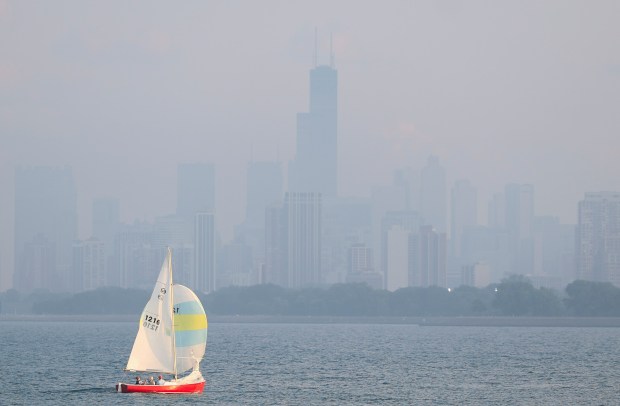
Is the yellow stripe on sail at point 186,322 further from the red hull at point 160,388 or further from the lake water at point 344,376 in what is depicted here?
the lake water at point 344,376

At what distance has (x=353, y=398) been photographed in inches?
4171

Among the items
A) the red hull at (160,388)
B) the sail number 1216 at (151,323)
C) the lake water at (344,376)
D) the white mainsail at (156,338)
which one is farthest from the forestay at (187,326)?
the lake water at (344,376)

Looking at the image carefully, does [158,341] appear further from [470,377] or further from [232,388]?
[470,377]

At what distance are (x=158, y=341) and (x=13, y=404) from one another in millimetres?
10497

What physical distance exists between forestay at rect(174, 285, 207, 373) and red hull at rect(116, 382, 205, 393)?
64.0 inches

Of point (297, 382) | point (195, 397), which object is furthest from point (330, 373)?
point (195, 397)

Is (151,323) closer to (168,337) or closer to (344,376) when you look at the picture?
(168,337)

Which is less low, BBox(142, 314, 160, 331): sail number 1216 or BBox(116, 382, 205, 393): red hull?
BBox(142, 314, 160, 331): sail number 1216

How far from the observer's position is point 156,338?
101m

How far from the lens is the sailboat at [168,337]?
10081cm

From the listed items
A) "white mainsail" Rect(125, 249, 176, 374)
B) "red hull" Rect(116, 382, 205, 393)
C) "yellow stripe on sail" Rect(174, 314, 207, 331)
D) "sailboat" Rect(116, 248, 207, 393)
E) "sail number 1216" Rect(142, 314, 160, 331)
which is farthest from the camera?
"yellow stripe on sail" Rect(174, 314, 207, 331)

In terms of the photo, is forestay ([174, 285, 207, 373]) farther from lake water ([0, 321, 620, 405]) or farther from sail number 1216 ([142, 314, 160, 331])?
lake water ([0, 321, 620, 405])

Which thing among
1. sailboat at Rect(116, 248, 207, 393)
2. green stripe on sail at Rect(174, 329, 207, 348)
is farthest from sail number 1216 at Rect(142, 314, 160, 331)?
green stripe on sail at Rect(174, 329, 207, 348)

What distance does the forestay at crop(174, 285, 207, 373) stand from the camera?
10212cm
